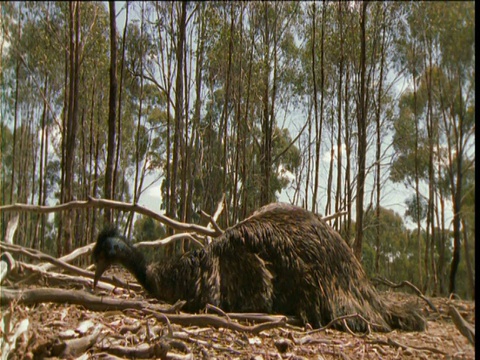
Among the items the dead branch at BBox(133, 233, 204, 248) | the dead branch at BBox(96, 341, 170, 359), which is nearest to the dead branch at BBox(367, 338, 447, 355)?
the dead branch at BBox(96, 341, 170, 359)

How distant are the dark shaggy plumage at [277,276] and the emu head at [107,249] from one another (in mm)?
250

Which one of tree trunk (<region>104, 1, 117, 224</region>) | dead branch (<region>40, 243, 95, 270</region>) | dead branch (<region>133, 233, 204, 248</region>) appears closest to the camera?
tree trunk (<region>104, 1, 117, 224</region>)

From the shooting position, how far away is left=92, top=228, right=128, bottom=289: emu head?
350cm

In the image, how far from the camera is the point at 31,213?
2.86 metres

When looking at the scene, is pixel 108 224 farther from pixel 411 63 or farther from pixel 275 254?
pixel 411 63

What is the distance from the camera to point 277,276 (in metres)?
4.34

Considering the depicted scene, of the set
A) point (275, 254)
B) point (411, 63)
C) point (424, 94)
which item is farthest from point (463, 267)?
point (275, 254)

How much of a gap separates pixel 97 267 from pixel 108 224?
0.38 metres

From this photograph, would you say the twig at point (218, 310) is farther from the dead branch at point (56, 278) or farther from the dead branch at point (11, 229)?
the dead branch at point (11, 229)

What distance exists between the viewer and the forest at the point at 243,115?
2707mm

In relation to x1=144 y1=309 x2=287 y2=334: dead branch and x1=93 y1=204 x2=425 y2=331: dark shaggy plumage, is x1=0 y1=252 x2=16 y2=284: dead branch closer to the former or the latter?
x1=144 y1=309 x2=287 y2=334: dead branch

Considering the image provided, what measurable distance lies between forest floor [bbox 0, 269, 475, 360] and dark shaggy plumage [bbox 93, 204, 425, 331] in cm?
61

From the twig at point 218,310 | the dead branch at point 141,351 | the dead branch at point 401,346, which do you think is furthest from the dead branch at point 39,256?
the dead branch at point 401,346

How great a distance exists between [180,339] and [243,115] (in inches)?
47.0
